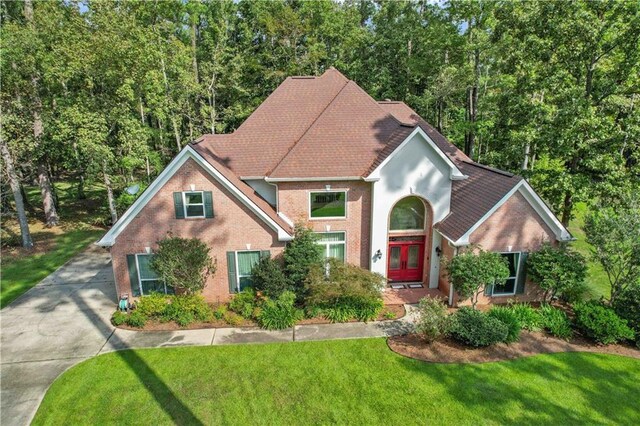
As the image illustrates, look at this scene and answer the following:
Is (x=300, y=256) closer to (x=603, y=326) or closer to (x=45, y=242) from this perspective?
(x=603, y=326)

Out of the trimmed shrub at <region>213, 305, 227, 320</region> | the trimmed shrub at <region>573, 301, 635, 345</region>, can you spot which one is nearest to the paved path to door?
the trimmed shrub at <region>213, 305, 227, 320</region>

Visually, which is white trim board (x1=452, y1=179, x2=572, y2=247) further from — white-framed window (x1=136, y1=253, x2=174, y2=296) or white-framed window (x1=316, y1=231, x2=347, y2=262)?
white-framed window (x1=136, y1=253, x2=174, y2=296)

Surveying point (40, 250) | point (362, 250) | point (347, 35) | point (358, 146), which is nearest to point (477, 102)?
point (358, 146)

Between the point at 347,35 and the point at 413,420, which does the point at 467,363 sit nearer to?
the point at 413,420


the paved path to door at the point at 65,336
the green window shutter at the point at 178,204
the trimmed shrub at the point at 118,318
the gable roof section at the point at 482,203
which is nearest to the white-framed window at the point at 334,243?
the paved path to door at the point at 65,336

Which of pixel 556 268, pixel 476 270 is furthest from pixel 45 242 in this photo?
pixel 556 268

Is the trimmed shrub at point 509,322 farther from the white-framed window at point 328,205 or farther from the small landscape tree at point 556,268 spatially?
the white-framed window at point 328,205
